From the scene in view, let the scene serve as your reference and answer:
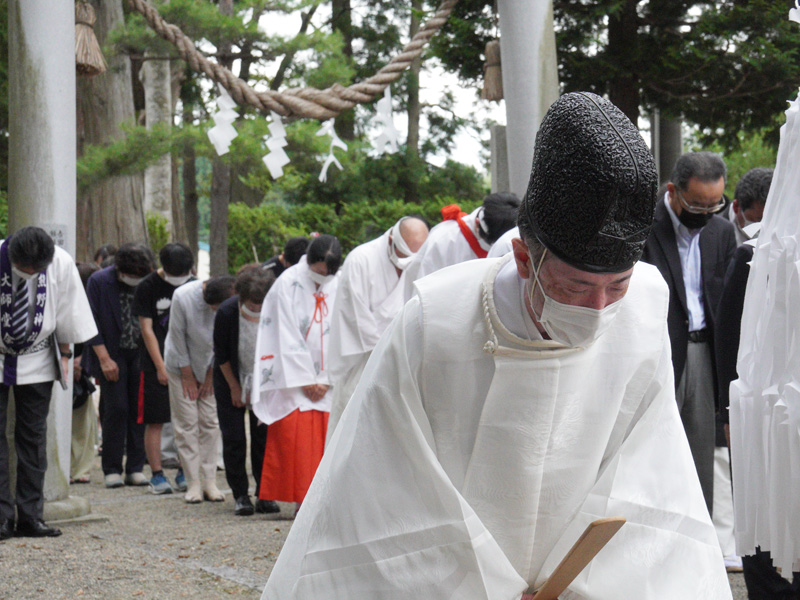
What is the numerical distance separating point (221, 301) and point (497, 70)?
2.83m

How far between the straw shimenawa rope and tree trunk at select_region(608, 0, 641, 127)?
4.80 metres

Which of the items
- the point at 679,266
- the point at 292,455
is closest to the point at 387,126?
the point at 292,455

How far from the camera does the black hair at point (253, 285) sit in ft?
27.2

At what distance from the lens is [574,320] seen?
7.21ft

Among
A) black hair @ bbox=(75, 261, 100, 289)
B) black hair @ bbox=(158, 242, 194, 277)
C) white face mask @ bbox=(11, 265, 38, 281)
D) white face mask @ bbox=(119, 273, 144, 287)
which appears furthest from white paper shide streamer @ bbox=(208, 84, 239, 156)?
black hair @ bbox=(75, 261, 100, 289)

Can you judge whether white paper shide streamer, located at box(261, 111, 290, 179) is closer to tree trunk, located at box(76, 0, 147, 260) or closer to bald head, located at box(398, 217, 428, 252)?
bald head, located at box(398, 217, 428, 252)

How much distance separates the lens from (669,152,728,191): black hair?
5.21m

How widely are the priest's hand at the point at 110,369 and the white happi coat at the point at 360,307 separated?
2.67 meters

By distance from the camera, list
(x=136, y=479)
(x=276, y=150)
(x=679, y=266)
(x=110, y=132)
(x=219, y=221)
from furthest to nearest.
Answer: (x=219, y=221)
(x=110, y=132)
(x=136, y=479)
(x=276, y=150)
(x=679, y=266)

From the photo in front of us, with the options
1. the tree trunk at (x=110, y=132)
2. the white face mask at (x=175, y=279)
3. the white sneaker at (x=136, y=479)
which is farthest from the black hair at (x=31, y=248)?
the tree trunk at (x=110, y=132)

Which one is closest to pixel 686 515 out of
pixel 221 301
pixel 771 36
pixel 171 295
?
pixel 221 301

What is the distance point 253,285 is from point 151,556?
2.35 meters

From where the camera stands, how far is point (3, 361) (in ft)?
22.1

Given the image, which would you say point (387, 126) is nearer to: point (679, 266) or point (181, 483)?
point (679, 266)
